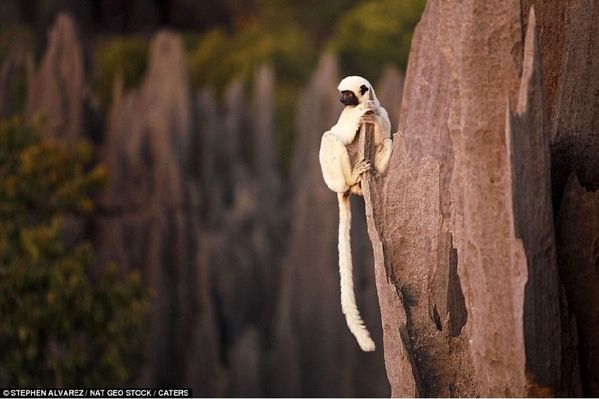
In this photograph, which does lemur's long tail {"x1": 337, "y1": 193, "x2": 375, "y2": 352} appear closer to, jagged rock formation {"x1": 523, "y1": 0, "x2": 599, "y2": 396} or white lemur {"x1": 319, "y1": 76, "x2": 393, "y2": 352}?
white lemur {"x1": 319, "y1": 76, "x2": 393, "y2": 352}

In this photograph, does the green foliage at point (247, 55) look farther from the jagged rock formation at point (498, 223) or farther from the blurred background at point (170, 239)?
the jagged rock formation at point (498, 223)

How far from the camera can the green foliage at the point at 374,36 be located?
2134cm

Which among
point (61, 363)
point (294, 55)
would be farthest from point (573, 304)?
point (294, 55)

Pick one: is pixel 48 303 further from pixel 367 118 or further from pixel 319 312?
pixel 367 118

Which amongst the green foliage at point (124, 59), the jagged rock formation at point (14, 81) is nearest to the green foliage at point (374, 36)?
the green foliage at point (124, 59)

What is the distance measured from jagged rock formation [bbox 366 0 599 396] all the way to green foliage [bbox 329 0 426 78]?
15924mm

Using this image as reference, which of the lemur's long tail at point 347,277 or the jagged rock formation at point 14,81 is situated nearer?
the lemur's long tail at point 347,277

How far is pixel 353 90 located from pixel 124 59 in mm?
21694

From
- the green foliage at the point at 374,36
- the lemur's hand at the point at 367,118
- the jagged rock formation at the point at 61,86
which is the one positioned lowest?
the lemur's hand at the point at 367,118

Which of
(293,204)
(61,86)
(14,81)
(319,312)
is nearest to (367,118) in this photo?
(319,312)

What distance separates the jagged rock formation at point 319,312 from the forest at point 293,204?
0.11 feet

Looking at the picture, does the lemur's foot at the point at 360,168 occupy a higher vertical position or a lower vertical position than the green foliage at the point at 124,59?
lower

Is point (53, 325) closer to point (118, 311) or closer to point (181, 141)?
point (118, 311)

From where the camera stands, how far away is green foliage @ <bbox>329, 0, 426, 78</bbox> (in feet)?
70.0
